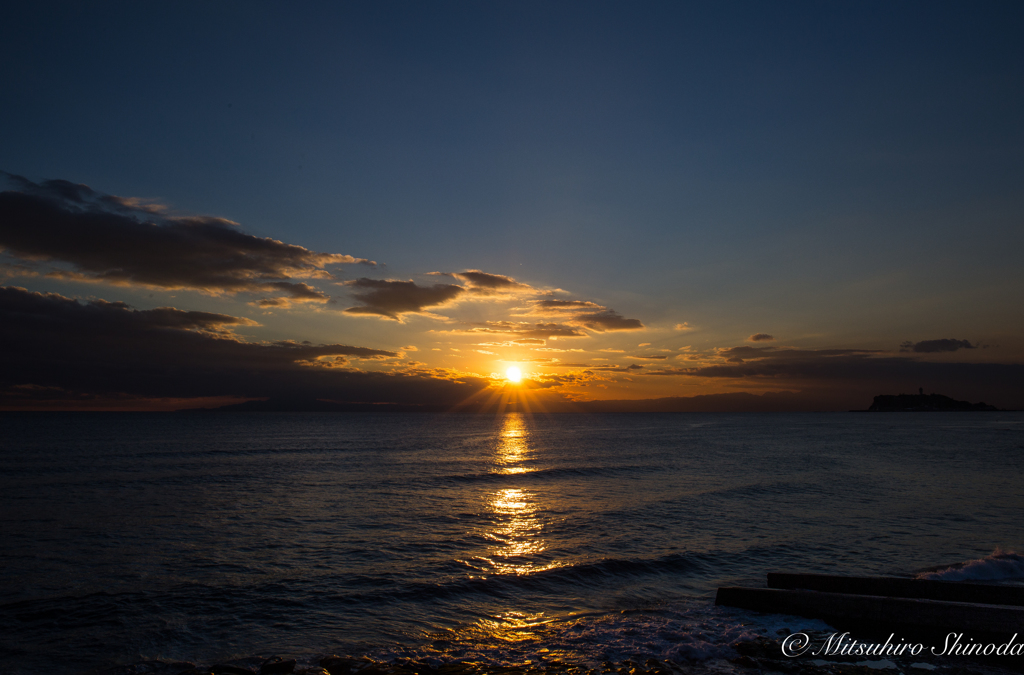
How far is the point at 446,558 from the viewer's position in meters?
17.4

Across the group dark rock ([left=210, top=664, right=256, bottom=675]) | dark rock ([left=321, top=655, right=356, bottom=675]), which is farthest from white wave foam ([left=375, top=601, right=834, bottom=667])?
dark rock ([left=210, top=664, right=256, bottom=675])

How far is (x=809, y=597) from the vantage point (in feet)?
36.0

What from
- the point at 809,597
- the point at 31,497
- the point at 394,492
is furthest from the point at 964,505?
the point at 31,497

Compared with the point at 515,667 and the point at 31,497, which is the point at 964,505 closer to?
the point at 515,667

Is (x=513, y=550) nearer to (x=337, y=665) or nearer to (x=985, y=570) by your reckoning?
(x=337, y=665)

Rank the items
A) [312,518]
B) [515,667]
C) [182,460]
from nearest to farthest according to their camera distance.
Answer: [515,667], [312,518], [182,460]

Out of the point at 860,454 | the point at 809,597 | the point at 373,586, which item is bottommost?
the point at 860,454

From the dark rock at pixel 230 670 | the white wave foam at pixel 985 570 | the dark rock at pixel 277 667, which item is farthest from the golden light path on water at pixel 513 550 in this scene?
the white wave foam at pixel 985 570

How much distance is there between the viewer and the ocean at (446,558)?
10828 mm

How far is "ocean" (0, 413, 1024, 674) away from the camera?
10.8m

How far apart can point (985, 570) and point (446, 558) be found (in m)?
15.7

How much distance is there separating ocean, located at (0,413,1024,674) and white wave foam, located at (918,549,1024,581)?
70mm

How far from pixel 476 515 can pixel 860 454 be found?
5254 cm

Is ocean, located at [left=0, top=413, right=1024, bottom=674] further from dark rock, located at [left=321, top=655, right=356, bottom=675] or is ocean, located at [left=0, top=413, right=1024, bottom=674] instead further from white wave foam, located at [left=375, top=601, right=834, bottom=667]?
dark rock, located at [left=321, top=655, right=356, bottom=675]
